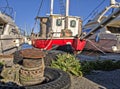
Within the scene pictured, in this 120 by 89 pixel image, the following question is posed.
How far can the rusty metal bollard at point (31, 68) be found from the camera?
6801mm

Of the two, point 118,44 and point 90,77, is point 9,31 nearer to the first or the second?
point 118,44

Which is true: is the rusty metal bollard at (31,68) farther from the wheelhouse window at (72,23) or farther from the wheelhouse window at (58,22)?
the wheelhouse window at (72,23)

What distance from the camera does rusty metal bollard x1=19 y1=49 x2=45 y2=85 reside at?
6801 millimetres

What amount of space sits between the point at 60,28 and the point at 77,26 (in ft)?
6.12

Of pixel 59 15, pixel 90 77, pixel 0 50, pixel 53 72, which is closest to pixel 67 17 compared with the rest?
pixel 59 15

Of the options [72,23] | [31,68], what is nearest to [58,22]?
[72,23]

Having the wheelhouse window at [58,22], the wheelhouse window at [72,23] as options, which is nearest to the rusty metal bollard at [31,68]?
the wheelhouse window at [58,22]

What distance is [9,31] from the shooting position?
1955 centimetres

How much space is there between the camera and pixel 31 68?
269 inches

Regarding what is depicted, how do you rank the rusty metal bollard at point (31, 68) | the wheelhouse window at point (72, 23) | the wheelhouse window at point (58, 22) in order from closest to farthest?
the rusty metal bollard at point (31, 68)
the wheelhouse window at point (58, 22)
the wheelhouse window at point (72, 23)

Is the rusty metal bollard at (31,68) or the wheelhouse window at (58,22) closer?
the rusty metal bollard at (31,68)

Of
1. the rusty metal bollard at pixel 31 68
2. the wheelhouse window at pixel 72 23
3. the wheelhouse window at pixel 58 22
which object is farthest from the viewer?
the wheelhouse window at pixel 72 23

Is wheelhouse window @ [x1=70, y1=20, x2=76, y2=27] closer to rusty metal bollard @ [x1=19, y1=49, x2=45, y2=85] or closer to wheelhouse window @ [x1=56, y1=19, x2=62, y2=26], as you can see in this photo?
wheelhouse window @ [x1=56, y1=19, x2=62, y2=26]

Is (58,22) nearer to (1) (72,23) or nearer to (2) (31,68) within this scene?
(1) (72,23)
